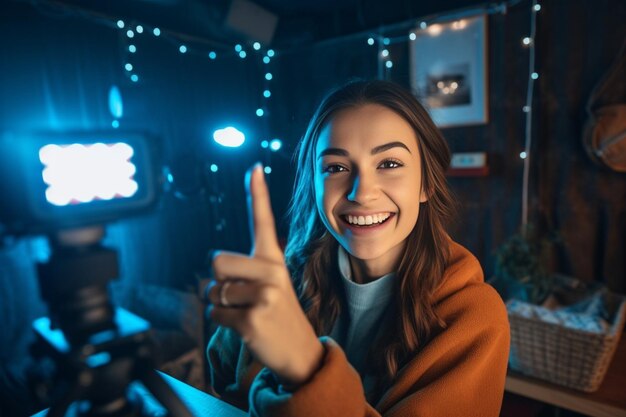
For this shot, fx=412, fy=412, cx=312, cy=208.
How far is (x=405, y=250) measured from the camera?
3.05 feet

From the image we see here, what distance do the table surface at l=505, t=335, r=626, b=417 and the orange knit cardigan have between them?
88cm

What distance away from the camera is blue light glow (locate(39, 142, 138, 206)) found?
442 millimetres

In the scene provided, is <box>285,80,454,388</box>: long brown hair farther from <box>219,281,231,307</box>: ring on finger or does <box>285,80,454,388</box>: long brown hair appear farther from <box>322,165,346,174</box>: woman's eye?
<box>219,281,231,307</box>: ring on finger

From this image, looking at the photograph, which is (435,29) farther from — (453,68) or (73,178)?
(73,178)

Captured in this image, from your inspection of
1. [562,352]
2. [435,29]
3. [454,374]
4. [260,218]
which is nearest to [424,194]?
[454,374]

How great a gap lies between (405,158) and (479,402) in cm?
47

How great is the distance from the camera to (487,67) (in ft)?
8.46

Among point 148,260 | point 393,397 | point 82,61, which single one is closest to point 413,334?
point 393,397

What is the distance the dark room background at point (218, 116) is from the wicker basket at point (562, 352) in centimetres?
100

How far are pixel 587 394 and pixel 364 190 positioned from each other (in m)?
1.23

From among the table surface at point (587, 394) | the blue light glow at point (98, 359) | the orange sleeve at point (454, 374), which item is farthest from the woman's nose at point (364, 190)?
the table surface at point (587, 394)

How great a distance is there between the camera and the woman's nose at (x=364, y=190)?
802 millimetres

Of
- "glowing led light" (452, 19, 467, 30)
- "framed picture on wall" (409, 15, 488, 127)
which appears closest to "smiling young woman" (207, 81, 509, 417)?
"framed picture on wall" (409, 15, 488, 127)

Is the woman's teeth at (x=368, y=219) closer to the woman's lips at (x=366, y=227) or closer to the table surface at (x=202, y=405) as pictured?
the woman's lips at (x=366, y=227)
